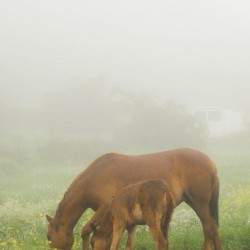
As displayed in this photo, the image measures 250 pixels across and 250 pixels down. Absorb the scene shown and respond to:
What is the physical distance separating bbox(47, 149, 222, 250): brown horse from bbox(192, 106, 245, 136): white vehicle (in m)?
58.1

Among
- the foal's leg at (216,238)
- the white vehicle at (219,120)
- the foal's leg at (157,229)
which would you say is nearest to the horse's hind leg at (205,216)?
the foal's leg at (216,238)

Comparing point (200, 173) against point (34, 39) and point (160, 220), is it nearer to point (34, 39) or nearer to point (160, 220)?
point (160, 220)

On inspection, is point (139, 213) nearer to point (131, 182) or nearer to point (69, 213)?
point (131, 182)

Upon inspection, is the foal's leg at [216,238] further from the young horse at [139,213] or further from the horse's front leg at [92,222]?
the horse's front leg at [92,222]

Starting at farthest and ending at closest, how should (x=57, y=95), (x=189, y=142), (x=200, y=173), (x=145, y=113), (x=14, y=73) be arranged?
(x=14, y=73), (x=57, y=95), (x=145, y=113), (x=189, y=142), (x=200, y=173)

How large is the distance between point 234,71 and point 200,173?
15666 centimetres

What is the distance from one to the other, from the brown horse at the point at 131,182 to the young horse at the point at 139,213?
407 millimetres

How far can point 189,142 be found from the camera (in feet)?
172

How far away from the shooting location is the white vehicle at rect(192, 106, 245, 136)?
65.6 metres

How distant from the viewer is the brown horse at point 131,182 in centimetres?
736

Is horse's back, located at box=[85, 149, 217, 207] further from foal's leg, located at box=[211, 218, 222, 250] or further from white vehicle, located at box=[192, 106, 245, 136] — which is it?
white vehicle, located at box=[192, 106, 245, 136]

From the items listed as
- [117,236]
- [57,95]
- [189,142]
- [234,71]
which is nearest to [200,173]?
[117,236]

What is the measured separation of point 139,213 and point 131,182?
1.11 metres

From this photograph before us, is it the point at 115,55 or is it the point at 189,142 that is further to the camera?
the point at 115,55
